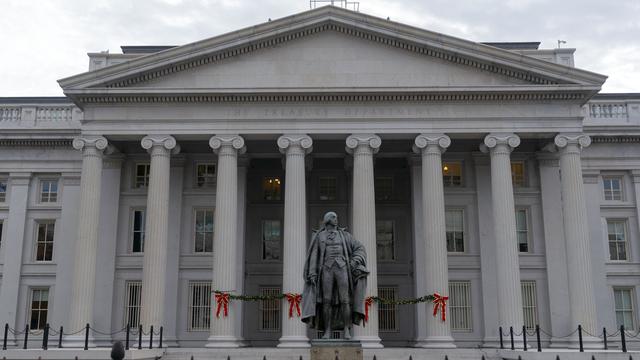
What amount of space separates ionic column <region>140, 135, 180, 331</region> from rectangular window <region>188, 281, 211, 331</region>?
2.55 metres

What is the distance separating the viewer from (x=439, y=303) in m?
31.8

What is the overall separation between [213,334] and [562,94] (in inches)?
757

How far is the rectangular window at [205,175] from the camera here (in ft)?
124

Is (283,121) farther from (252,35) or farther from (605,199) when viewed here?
(605,199)

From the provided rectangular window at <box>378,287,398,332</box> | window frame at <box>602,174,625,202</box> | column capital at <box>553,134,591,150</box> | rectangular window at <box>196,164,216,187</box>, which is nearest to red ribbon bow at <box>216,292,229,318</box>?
rectangular window at <box>196,164,216,187</box>

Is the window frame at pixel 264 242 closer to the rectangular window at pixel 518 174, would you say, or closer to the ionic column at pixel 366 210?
the ionic column at pixel 366 210

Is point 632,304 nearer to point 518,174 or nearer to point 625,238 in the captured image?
point 625,238

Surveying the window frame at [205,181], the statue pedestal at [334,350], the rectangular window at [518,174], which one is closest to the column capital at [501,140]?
the rectangular window at [518,174]

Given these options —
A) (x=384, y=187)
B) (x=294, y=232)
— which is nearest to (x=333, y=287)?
(x=294, y=232)

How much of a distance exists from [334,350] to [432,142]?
764 inches

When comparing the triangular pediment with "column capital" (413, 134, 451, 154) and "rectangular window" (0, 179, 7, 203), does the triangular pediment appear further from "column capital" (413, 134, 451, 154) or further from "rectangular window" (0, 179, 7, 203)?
"rectangular window" (0, 179, 7, 203)

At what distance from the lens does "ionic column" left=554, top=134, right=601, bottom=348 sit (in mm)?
31875

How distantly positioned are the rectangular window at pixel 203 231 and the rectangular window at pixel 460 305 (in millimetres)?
12425

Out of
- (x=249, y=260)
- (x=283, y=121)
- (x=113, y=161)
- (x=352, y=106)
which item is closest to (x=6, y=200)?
(x=113, y=161)
